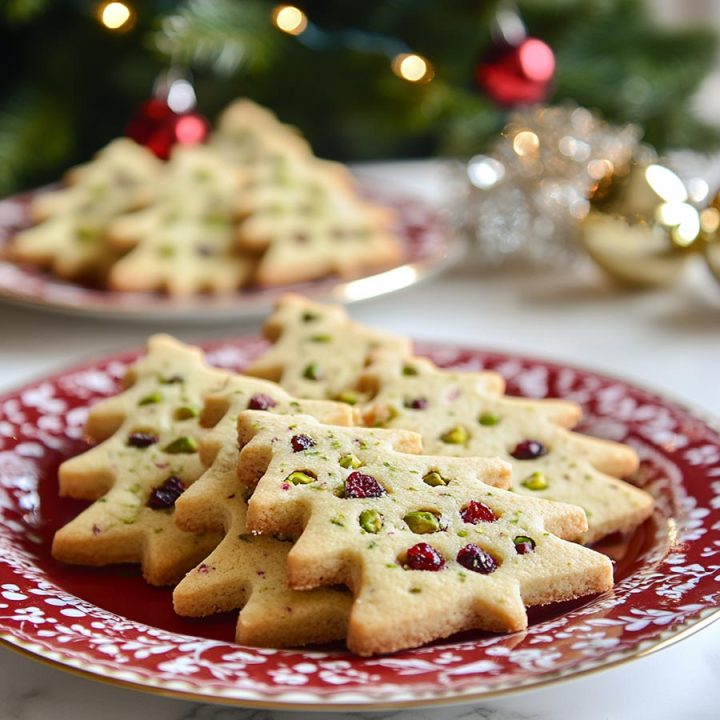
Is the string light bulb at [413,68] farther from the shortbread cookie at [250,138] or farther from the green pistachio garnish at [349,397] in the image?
the green pistachio garnish at [349,397]

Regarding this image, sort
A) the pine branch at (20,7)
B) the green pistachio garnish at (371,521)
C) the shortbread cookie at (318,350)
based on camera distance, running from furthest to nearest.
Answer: the pine branch at (20,7), the shortbread cookie at (318,350), the green pistachio garnish at (371,521)

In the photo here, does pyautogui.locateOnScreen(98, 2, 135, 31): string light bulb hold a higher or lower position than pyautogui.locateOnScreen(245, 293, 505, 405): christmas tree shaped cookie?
higher

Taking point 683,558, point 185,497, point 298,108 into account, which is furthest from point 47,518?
point 298,108

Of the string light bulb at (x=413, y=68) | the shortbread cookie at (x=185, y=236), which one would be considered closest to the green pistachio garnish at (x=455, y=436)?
the shortbread cookie at (x=185, y=236)

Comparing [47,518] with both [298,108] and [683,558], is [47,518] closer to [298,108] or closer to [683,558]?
[683,558]

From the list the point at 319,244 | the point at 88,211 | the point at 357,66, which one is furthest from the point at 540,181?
the point at 88,211

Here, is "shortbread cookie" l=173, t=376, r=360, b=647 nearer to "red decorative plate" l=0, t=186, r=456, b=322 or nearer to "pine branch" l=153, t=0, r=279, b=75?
"red decorative plate" l=0, t=186, r=456, b=322

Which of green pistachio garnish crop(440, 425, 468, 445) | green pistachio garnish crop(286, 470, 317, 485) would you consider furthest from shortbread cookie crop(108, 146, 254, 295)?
green pistachio garnish crop(286, 470, 317, 485)
